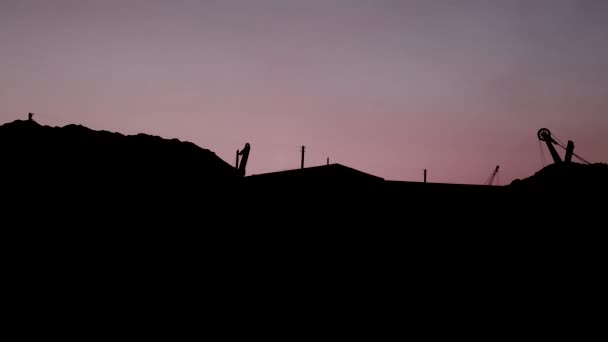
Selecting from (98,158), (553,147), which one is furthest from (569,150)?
(98,158)

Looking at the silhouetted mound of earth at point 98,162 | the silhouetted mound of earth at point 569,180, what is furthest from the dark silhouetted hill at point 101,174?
the silhouetted mound of earth at point 569,180

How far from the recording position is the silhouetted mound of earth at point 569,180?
10.8m

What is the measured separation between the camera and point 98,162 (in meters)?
5.23

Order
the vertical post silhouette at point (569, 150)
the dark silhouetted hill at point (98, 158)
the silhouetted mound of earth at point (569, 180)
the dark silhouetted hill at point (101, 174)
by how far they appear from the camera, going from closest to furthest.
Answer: the dark silhouetted hill at point (101, 174) → the dark silhouetted hill at point (98, 158) → the silhouetted mound of earth at point (569, 180) → the vertical post silhouette at point (569, 150)

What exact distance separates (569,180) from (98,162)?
11.1 meters

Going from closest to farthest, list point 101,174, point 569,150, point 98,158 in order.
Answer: point 101,174 → point 98,158 → point 569,150

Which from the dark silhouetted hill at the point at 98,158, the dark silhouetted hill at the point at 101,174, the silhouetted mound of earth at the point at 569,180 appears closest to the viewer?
the dark silhouetted hill at the point at 101,174

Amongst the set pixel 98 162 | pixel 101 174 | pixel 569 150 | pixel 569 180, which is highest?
Result: pixel 569 150

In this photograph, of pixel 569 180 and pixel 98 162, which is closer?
pixel 98 162

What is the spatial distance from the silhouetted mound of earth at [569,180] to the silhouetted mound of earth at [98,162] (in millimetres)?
8802

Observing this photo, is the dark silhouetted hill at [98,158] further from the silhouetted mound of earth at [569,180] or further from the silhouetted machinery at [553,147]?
the silhouetted machinery at [553,147]

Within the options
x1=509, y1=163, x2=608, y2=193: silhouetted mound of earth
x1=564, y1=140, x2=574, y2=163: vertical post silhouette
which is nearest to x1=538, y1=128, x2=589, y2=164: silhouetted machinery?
x1=564, y1=140, x2=574, y2=163: vertical post silhouette

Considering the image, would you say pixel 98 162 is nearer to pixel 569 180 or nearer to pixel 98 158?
pixel 98 158

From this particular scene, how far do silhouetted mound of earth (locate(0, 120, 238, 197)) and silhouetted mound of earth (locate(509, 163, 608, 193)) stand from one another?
28.9ft
